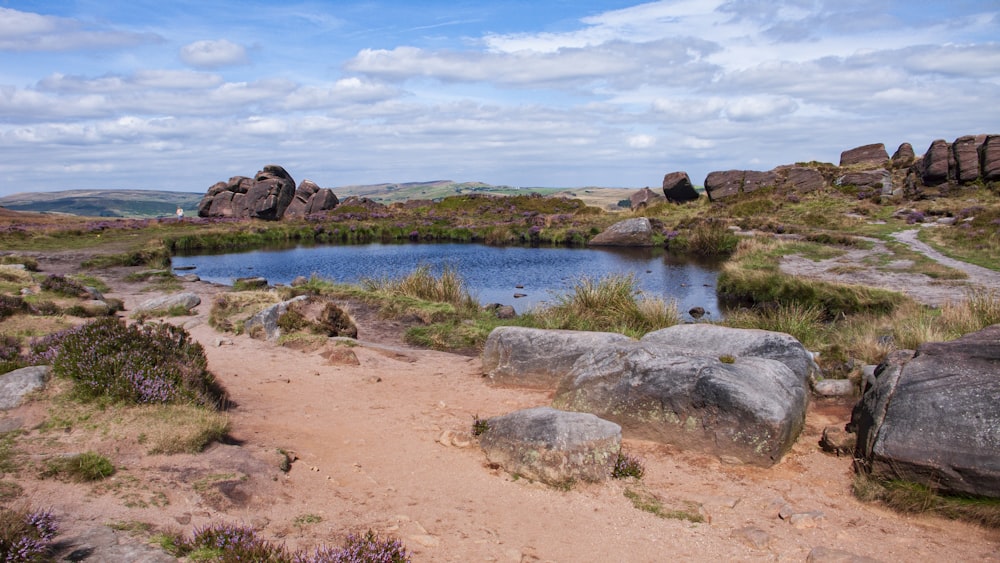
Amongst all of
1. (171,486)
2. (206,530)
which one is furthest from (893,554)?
(171,486)

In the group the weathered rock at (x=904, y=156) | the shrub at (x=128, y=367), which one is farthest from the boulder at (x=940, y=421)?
the weathered rock at (x=904, y=156)

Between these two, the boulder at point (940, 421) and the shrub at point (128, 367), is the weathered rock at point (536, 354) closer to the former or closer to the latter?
the boulder at point (940, 421)

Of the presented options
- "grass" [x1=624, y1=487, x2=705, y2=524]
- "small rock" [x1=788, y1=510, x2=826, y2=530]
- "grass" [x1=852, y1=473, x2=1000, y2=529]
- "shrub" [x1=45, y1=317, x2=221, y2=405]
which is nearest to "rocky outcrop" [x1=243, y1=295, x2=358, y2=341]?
"shrub" [x1=45, y1=317, x2=221, y2=405]

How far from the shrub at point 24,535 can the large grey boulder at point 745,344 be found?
7.86 metres

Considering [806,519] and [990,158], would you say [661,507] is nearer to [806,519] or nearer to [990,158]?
[806,519]

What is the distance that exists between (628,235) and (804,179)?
22.4 metres

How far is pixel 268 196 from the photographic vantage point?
205 ft

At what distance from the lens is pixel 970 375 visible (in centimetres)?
731

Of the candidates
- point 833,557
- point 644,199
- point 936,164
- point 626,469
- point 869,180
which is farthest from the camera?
point 644,199

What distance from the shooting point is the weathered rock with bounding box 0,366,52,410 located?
7.86 meters

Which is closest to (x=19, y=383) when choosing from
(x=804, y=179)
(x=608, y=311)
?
(x=608, y=311)

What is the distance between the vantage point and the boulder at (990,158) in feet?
148

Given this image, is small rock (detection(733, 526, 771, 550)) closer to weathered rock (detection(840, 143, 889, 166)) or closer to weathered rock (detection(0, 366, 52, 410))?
weathered rock (detection(0, 366, 52, 410))

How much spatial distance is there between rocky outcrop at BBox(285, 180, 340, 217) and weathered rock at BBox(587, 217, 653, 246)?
32761 mm
